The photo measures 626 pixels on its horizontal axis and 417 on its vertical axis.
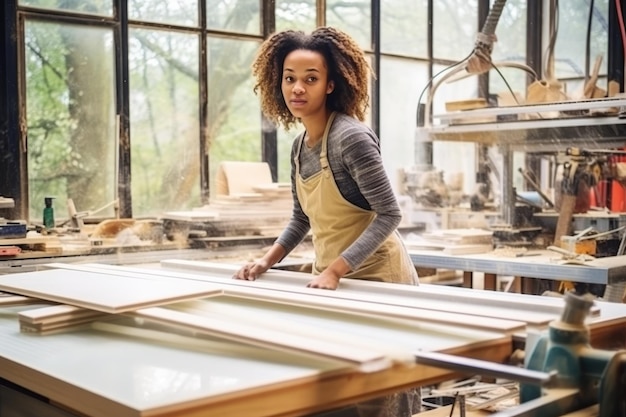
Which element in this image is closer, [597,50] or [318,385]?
[318,385]

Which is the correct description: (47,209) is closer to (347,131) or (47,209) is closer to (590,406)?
(347,131)

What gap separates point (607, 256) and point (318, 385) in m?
2.88

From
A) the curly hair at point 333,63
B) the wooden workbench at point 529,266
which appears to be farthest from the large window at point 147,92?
the curly hair at point 333,63

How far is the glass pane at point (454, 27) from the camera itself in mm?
6980

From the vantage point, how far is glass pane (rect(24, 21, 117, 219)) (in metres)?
4.51

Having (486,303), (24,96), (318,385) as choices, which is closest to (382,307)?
(486,303)

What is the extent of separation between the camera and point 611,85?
164 inches

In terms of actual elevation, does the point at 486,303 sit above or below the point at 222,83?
below

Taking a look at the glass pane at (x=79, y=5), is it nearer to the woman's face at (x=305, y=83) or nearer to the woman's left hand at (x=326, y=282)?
the woman's face at (x=305, y=83)

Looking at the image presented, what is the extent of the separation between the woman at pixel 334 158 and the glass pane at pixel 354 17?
379 cm

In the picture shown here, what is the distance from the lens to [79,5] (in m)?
4.68

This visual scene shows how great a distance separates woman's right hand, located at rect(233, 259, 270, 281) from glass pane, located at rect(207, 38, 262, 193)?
9.51ft

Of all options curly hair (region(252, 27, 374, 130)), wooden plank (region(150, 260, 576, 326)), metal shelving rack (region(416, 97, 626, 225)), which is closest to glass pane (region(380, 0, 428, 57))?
metal shelving rack (region(416, 97, 626, 225))

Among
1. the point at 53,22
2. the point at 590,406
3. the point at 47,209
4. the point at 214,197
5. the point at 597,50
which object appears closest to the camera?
the point at 590,406
